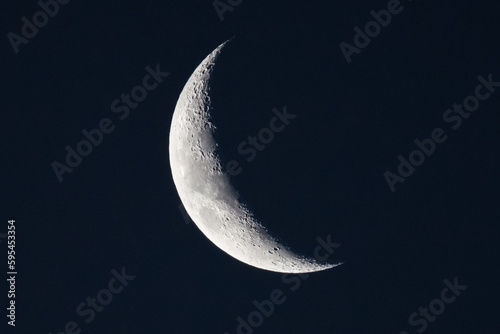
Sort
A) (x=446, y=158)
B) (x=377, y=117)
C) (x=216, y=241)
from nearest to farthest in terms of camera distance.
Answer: (x=377, y=117) < (x=446, y=158) < (x=216, y=241)

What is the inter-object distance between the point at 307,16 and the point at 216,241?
3678 millimetres

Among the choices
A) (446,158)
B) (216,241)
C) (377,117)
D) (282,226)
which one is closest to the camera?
(377,117)

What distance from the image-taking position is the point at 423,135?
589cm

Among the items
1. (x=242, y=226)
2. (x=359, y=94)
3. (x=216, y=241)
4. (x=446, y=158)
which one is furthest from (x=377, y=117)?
(x=216, y=241)

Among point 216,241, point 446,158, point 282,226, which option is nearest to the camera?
point 282,226

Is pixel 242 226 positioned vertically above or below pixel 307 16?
below

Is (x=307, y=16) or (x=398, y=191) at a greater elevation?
(x=307, y=16)

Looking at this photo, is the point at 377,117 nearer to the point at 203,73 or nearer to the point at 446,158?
the point at 446,158

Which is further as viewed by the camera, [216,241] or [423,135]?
[216,241]

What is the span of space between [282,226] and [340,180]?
99 centimetres

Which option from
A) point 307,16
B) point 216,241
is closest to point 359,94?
point 307,16

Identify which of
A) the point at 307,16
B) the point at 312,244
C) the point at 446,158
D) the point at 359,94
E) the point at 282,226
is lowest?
the point at 446,158

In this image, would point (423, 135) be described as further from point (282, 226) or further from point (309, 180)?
point (282, 226)

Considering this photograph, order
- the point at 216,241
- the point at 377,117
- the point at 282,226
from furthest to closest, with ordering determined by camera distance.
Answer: the point at 216,241 → the point at 282,226 → the point at 377,117
